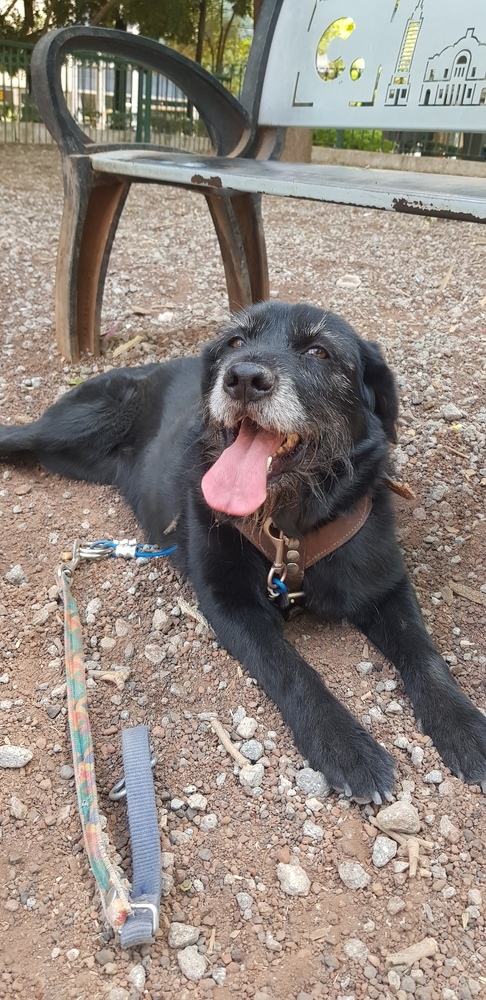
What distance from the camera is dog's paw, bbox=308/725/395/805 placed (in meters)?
1.97

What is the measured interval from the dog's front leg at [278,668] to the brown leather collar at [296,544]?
10cm

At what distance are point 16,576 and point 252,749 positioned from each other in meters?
1.24

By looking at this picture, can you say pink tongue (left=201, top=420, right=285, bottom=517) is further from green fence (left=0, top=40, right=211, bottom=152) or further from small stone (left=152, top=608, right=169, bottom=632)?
green fence (left=0, top=40, right=211, bottom=152)

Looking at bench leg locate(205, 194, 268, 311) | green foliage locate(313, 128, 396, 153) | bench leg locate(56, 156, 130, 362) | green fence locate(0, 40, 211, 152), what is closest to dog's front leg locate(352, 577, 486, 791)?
bench leg locate(205, 194, 268, 311)

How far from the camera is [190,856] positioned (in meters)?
1.83

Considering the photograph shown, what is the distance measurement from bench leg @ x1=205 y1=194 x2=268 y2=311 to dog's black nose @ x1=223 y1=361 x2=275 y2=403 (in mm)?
2219

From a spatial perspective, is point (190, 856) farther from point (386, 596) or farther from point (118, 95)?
point (118, 95)

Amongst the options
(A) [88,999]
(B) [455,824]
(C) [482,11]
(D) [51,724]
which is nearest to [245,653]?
(D) [51,724]

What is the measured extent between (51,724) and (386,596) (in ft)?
3.92

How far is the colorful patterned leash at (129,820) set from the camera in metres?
1.57

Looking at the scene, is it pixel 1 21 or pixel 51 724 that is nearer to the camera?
pixel 51 724

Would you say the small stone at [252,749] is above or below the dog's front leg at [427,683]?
below

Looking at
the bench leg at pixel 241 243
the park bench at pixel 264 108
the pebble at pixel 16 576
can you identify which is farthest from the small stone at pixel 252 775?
→ the bench leg at pixel 241 243

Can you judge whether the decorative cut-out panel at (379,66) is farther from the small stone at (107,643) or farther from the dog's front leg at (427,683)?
the small stone at (107,643)
